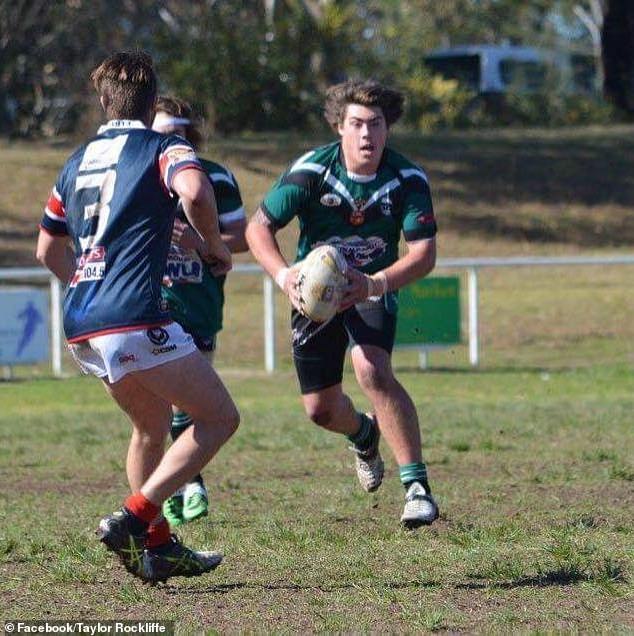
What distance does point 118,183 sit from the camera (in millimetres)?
5582

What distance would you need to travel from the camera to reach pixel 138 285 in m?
5.55

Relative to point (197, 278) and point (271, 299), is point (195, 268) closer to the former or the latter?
point (197, 278)

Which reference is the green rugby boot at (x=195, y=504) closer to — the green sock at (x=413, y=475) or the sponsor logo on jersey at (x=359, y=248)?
the green sock at (x=413, y=475)

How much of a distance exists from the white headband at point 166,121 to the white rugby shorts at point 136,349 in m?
A: 2.15

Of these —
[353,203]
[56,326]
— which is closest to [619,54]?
[56,326]

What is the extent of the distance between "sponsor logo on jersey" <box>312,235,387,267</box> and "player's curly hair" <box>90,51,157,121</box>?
6.43ft

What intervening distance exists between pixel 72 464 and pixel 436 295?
8604 mm

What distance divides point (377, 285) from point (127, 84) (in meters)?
1.77

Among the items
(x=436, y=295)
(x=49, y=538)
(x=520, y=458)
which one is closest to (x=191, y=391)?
(x=49, y=538)

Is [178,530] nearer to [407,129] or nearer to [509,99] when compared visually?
[407,129]

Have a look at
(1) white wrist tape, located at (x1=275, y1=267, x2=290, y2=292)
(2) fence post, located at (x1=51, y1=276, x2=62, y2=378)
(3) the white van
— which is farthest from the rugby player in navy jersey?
(3) the white van

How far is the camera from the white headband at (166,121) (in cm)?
754

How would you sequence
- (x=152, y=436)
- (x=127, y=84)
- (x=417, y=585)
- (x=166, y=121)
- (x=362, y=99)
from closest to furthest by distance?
1. (x=127, y=84)
2. (x=417, y=585)
3. (x=152, y=436)
4. (x=362, y=99)
5. (x=166, y=121)

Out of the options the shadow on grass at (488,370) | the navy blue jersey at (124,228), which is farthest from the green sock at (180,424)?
the shadow on grass at (488,370)
